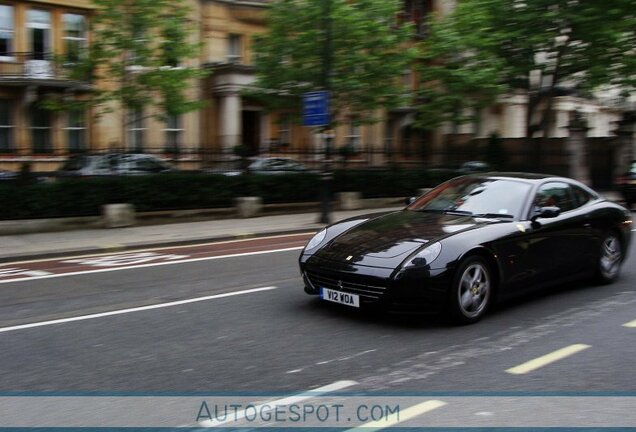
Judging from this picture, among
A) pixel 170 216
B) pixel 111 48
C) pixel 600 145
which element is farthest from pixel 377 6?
pixel 600 145

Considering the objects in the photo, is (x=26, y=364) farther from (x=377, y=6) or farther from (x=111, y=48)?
(x=377, y=6)

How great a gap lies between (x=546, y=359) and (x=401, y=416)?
172 centimetres

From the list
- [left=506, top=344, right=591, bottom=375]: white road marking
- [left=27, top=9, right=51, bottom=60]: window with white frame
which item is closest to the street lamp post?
[left=506, top=344, right=591, bottom=375]: white road marking

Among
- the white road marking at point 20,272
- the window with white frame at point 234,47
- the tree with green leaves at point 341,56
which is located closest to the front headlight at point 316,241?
the white road marking at point 20,272

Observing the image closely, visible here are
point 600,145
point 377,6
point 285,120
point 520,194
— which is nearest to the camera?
point 520,194

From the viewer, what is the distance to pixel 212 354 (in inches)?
216

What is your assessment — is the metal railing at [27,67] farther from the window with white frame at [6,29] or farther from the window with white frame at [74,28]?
the window with white frame at [74,28]

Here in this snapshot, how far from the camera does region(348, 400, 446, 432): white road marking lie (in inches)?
156

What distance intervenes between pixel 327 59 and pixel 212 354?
458 inches

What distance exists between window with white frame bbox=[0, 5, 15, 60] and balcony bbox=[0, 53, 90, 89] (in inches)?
8.4

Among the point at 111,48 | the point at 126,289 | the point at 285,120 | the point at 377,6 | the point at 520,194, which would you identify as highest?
the point at 377,6

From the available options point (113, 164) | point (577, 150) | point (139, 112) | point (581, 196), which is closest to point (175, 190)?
point (113, 164)

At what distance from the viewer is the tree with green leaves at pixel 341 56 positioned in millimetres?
20375

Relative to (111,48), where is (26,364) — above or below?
below
